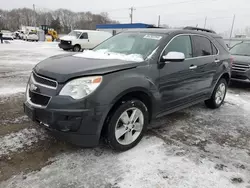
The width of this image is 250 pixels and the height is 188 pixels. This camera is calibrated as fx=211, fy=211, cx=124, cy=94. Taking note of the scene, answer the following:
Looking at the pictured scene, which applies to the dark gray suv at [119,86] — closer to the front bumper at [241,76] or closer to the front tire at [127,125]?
the front tire at [127,125]

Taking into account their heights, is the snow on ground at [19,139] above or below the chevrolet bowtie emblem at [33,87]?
below

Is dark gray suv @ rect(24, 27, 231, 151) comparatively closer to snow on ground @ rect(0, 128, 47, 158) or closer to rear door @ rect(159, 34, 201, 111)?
rear door @ rect(159, 34, 201, 111)

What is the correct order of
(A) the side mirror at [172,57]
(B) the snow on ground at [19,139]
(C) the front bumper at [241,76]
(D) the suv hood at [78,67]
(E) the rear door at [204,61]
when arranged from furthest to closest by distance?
(C) the front bumper at [241,76], (E) the rear door at [204,61], (A) the side mirror at [172,57], (B) the snow on ground at [19,139], (D) the suv hood at [78,67]

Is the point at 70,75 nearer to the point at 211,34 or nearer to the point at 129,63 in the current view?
the point at 129,63

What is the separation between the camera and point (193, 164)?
275cm

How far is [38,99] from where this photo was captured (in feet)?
8.66

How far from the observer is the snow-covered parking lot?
2.38m

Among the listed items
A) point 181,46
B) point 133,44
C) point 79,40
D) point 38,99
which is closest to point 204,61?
point 181,46

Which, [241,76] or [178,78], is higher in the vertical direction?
[178,78]

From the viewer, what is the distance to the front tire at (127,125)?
270cm

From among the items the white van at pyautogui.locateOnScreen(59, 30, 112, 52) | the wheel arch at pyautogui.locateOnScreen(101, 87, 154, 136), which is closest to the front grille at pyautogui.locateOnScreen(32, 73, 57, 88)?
the wheel arch at pyautogui.locateOnScreen(101, 87, 154, 136)

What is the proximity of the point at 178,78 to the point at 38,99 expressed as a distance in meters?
2.16

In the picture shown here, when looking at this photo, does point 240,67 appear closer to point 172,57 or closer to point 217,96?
point 217,96

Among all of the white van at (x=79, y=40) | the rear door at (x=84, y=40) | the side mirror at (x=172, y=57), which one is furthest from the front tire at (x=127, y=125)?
the rear door at (x=84, y=40)
